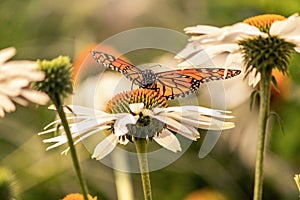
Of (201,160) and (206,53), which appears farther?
(201,160)

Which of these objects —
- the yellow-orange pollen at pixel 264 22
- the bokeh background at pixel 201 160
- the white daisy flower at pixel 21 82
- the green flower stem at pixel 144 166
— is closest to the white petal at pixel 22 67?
the white daisy flower at pixel 21 82

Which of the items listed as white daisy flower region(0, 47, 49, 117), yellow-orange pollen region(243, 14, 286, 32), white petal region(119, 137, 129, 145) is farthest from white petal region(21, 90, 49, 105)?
yellow-orange pollen region(243, 14, 286, 32)

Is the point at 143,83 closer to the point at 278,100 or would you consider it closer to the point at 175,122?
the point at 175,122

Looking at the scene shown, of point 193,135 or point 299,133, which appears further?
point 299,133

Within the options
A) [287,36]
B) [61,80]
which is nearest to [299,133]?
[287,36]

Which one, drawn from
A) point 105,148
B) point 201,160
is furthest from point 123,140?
point 201,160

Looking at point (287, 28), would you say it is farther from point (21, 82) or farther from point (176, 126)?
point (21, 82)
